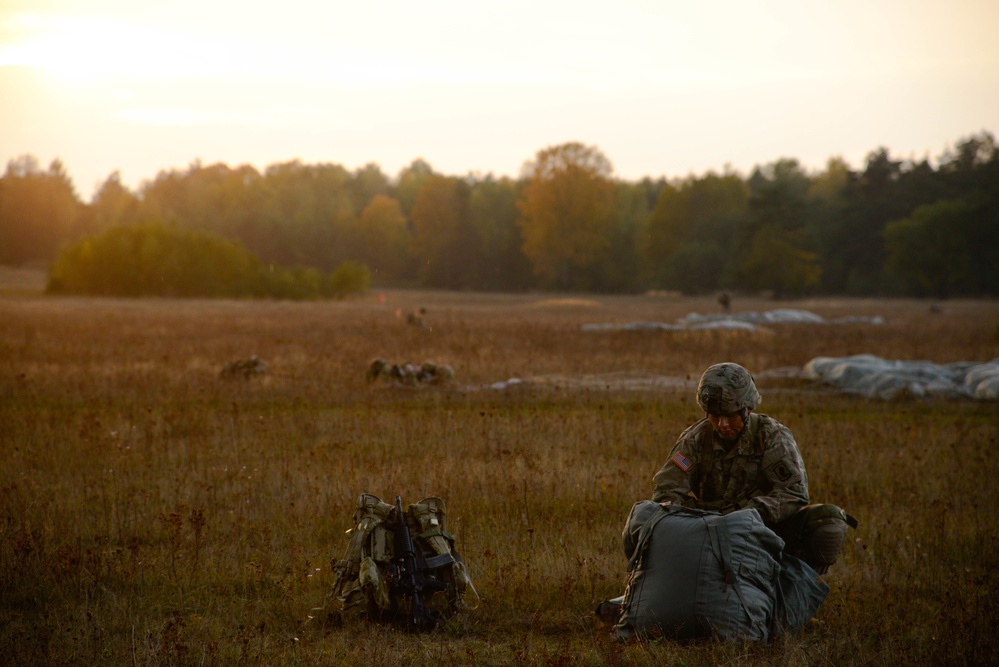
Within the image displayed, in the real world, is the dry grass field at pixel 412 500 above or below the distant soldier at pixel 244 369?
below

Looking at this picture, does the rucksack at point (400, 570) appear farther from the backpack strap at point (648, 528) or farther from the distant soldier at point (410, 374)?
the distant soldier at point (410, 374)

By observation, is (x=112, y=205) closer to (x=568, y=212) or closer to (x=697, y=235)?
(x=568, y=212)

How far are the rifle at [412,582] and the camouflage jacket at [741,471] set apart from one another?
1.72 m

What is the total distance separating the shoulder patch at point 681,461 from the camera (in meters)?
6.41

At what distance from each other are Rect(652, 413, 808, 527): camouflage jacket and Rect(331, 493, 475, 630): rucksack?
1.60 m

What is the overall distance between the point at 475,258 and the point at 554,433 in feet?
262

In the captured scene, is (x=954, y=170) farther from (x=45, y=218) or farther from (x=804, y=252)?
(x=45, y=218)

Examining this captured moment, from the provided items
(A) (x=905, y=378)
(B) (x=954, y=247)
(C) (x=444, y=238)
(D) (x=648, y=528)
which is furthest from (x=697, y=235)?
(D) (x=648, y=528)

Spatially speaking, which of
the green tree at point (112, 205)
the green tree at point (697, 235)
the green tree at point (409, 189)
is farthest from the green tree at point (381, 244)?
the green tree at point (697, 235)

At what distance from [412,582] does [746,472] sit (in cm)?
244

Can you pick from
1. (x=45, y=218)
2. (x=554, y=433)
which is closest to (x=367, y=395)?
(x=554, y=433)

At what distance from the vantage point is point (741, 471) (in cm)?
645

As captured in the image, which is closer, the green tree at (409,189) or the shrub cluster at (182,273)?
the shrub cluster at (182,273)

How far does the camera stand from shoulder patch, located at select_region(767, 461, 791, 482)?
6.29 meters
